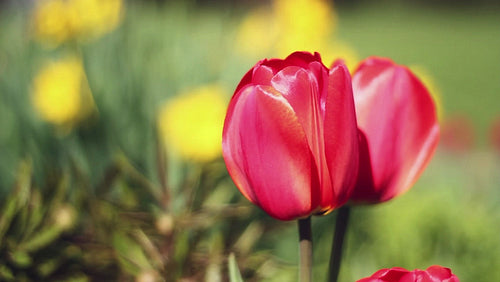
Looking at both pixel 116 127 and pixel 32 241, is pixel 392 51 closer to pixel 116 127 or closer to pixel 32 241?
pixel 116 127

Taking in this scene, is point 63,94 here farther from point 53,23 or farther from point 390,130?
point 390,130

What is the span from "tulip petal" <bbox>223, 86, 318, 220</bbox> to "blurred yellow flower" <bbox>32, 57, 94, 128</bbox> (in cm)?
113

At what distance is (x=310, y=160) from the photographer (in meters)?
0.53

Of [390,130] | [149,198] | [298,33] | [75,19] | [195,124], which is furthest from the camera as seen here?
[298,33]

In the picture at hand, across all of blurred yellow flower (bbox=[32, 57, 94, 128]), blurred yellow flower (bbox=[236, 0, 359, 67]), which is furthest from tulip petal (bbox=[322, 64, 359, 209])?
blurred yellow flower (bbox=[236, 0, 359, 67])

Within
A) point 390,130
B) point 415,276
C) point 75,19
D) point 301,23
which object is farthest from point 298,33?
point 415,276

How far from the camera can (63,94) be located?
162cm

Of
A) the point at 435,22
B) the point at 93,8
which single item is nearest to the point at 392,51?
the point at 435,22

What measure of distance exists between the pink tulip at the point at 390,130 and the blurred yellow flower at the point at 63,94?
110cm

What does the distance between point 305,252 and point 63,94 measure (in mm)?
1203

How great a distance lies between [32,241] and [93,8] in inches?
45.8

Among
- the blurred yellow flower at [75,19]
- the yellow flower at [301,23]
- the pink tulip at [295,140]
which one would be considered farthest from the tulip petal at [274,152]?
the yellow flower at [301,23]

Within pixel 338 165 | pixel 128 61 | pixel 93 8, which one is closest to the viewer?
pixel 338 165

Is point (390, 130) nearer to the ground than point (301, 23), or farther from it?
farther from it
